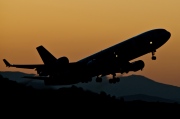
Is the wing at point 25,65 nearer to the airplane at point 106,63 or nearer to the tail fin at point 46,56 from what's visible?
the airplane at point 106,63

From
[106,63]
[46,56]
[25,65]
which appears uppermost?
[46,56]

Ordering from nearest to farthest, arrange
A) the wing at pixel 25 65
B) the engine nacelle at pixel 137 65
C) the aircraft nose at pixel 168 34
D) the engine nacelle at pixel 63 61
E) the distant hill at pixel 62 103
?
the distant hill at pixel 62 103 → the aircraft nose at pixel 168 34 → the engine nacelle at pixel 137 65 → the wing at pixel 25 65 → the engine nacelle at pixel 63 61

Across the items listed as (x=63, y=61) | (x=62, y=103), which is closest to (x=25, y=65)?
(x=63, y=61)

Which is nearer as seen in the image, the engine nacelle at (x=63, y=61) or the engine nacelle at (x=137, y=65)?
the engine nacelle at (x=137, y=65)

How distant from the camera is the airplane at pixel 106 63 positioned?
99.6 meters

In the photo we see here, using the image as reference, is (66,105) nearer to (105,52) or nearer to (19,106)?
(19,106)

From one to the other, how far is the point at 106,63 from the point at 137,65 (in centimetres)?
823

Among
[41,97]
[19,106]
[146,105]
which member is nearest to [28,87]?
[41,97]

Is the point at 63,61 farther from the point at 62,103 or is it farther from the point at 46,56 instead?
the point at 62,103

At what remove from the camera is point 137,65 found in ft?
353

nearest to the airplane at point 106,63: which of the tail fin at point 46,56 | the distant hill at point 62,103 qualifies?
the tail fin at point 46,56

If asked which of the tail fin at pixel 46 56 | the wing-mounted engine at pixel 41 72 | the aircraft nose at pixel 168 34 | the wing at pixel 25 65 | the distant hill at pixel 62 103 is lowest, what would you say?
the distant hill at pixel 62 103

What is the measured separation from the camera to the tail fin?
119 meters

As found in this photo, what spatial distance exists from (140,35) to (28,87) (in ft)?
79.8
